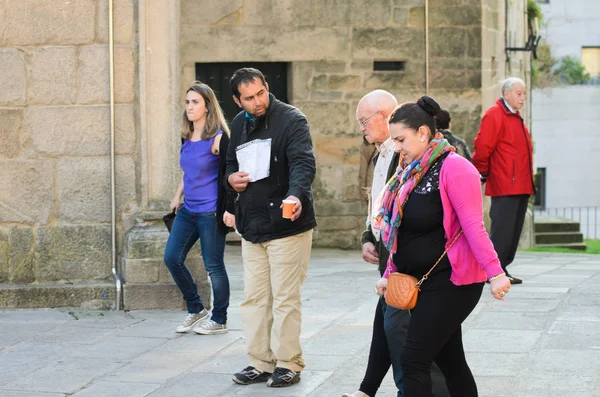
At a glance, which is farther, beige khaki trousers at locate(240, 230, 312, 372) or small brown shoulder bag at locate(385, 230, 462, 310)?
beige khaki trousers at locate(240, 230, 312, 372)

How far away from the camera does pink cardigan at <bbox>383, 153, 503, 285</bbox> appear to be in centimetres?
495

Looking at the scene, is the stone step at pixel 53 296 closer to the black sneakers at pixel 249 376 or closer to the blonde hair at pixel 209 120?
the blonde hair at pixel 209 120

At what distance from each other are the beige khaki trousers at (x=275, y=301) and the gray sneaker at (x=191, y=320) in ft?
4.83

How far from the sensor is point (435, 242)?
16.8 ft

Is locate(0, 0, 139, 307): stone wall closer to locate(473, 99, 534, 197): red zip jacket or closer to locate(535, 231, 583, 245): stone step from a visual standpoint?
locate(473, 99, 534, 197): red zip jacket

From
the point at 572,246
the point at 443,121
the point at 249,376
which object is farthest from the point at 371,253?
the point at 572,246

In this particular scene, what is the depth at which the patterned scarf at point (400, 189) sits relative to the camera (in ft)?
16.8

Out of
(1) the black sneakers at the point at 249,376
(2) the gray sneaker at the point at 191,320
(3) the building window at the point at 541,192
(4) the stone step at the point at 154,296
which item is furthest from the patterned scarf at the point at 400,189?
(3) the building window at the point at 541,192

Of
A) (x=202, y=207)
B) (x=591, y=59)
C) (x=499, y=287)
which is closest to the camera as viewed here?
(x=499, y=287)

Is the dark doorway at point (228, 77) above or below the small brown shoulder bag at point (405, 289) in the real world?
above

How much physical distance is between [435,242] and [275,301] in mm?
1601

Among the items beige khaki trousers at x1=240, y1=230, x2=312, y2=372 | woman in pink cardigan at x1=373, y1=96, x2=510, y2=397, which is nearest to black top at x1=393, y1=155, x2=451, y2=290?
woman in pink cardigan at x1=373, y1=96, x2=510, y2=397

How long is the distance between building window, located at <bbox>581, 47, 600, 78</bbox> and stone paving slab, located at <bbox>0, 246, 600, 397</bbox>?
29.0m

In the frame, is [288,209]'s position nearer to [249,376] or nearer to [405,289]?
[249,376]
